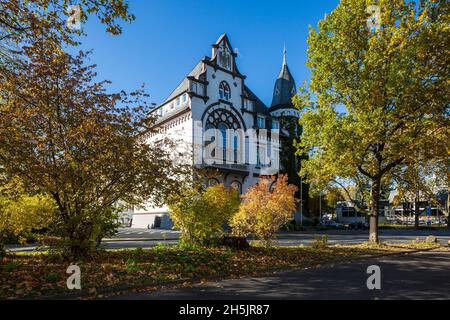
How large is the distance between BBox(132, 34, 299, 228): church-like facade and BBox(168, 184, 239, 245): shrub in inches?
729

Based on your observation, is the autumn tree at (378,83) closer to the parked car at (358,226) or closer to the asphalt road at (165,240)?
the asphalt road at (165,240)

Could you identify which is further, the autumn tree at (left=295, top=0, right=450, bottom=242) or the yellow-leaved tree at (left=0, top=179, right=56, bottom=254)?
the autumn tree at (left=295, top=0, right=450, bottom=242)

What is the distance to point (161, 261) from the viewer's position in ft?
33.9

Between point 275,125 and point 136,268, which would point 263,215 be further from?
point 275,125

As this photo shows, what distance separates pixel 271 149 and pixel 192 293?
3726 cm

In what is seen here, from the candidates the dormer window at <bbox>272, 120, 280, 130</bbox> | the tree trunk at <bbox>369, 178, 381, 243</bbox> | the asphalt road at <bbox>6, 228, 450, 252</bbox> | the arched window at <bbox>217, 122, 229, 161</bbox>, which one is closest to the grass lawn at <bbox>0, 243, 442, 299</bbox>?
the asphalt road at <bbox>6, 228, 450, 252</bbox>

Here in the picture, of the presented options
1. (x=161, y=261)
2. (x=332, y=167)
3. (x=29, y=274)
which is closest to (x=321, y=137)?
(x=332, y=167)

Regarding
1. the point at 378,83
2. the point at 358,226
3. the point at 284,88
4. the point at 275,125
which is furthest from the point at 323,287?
the point at 284,88

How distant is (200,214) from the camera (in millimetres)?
13711

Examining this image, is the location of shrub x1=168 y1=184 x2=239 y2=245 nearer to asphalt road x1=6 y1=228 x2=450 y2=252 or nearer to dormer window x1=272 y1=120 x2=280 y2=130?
asphalt road x1=6 y1=228 x2=450 y2=252

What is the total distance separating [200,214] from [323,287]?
6.68 m

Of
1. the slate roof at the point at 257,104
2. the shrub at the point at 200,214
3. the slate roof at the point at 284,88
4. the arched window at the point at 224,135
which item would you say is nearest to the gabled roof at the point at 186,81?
the arched window at the point at 224,135

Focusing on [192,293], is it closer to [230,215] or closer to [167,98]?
[230,215]

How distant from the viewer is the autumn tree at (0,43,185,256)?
893cm
